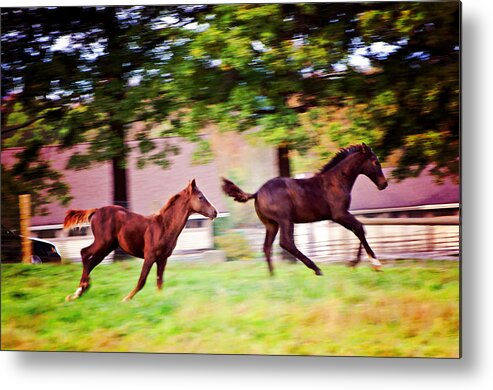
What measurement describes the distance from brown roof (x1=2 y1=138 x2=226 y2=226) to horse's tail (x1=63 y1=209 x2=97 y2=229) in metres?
0.03

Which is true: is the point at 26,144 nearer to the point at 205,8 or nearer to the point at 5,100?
the point at 5,100

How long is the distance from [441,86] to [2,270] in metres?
2.63

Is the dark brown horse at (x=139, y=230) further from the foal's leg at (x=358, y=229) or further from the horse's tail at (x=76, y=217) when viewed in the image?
the foal's leg at (x=358, y=229)

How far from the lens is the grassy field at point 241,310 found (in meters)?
3.94

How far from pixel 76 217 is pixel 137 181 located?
407mm

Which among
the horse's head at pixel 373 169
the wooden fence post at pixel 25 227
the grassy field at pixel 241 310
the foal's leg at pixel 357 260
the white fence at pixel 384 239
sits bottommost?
the grassy field at pixel 241 310

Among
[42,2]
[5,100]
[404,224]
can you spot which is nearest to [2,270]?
[5,100]

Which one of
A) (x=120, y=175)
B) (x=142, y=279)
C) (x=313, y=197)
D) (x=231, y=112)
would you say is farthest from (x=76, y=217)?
(x=313, y=197)

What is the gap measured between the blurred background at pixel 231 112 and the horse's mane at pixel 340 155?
1.4 inches

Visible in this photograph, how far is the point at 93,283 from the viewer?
165 inches

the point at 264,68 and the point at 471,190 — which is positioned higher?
the point at 264,68

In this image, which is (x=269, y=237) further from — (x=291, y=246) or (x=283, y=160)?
(x=283, y=160)

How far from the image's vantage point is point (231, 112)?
4.10 metres

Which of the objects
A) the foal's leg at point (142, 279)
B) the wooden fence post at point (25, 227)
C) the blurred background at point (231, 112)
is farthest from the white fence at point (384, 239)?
the wooden fence post at point (25, 227)
